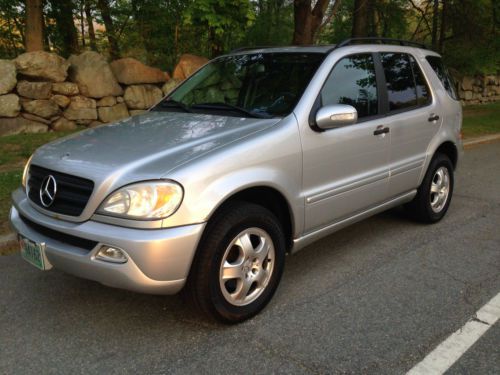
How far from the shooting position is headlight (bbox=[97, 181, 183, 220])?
2.73 metres

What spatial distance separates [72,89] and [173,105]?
573 centimetres

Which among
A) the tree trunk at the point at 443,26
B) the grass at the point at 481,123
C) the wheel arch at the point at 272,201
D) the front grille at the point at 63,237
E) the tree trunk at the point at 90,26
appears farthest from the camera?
the tree trunk at the point at 443,26

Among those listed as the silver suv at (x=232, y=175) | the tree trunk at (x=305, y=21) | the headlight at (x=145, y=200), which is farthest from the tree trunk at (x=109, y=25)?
the headlight at (x=145, y=200)

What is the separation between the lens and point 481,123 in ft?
44.5

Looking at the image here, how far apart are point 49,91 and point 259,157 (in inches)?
274

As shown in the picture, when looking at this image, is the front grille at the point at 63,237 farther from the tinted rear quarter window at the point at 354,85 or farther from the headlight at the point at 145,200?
the tinted rear quarter window at the point at 354,85

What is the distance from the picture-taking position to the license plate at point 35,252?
296 centimetres

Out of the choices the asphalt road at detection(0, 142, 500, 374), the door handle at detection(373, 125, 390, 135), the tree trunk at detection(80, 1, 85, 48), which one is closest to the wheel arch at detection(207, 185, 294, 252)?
the asphalt road at detection(0, 142, 500, 374)

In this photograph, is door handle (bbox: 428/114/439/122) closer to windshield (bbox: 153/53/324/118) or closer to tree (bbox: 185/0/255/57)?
windshield (bbox: 153/53/324/118)

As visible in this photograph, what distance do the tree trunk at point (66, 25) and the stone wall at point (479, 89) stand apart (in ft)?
45.7

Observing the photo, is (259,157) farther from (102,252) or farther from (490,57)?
(490,57)

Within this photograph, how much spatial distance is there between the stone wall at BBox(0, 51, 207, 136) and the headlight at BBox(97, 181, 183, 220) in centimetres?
665

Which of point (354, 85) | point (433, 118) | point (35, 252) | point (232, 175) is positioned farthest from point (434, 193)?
point (35, 252)

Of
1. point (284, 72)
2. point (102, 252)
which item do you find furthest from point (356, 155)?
point (102, 252)
